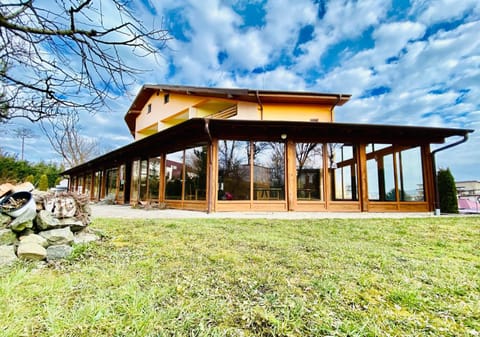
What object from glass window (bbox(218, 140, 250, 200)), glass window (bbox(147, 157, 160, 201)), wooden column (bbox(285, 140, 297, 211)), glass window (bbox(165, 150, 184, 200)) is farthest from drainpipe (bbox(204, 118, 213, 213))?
glass window (bbox(147, 157, 160, 201))

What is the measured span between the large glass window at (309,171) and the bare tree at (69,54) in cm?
624

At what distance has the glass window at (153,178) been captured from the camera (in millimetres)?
9570

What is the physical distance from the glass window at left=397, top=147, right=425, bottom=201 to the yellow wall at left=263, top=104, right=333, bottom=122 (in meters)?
3.98

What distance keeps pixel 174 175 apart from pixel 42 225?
20.0ft

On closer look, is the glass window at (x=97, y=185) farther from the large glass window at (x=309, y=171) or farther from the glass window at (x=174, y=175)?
the large glass window at (x=309, y=171)

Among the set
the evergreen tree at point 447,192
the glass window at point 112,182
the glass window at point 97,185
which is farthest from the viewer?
the glass window at point 97,185

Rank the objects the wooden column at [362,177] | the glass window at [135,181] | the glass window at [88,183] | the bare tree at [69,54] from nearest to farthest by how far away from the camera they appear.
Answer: the bare tree at [69,54] → the wooden column at [362,177] → the glass window at [135,181] → the glass window at [88,183]

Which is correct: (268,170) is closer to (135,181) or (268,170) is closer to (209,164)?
(209,164)

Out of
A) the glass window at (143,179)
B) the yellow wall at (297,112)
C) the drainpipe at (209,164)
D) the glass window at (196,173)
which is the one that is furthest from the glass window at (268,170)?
the glass window at (143,179)

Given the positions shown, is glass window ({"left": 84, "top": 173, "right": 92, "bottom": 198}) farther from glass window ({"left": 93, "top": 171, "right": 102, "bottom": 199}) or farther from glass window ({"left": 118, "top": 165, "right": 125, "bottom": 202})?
glass window ({"left": 118, "top": 165, "right": 125, "bottom": 202})

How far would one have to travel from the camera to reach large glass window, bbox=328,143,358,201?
8.05 meters

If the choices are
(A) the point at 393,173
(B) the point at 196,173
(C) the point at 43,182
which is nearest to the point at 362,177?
(A) the point at 393,173

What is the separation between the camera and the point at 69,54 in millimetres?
2416

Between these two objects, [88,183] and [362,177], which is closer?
[362,177]
